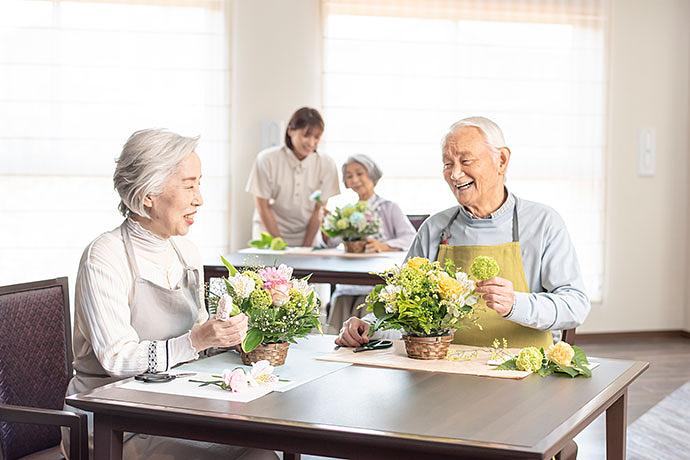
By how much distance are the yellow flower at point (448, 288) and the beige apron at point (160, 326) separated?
703 mm

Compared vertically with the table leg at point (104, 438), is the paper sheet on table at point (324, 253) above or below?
above

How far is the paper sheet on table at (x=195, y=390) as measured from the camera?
2.41 m

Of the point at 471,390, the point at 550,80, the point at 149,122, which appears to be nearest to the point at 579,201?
the point at 550,80

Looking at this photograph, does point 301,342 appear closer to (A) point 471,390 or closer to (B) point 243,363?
(B) point 243,363

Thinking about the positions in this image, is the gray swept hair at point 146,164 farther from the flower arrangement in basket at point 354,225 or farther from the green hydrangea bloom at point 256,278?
the flower arrangement in basket at point 354,225

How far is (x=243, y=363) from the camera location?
2844 millimetres

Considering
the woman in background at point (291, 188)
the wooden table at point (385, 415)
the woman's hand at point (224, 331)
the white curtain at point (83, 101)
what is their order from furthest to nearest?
the white curtain at point (83, 101), the woman in background at point (291, 188), the woman's hand at point (224, 331), the wooden table at point (385, 415)

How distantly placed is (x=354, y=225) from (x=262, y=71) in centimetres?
202

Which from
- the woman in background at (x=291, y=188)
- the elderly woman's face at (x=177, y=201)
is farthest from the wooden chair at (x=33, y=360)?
the woman in background at (x=291, y=188)

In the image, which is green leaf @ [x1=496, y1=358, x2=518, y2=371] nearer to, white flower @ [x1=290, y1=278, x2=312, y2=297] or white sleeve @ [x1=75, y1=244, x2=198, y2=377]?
white flower @ [x1=290, y1=278, x2=312, y2=297]

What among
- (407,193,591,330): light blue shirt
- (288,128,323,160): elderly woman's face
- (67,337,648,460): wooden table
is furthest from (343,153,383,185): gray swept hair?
(67,337,648,460): wooden table

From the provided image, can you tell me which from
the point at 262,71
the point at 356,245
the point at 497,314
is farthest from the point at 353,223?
the point at 497,314

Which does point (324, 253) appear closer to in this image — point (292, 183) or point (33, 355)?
point (292, 183)

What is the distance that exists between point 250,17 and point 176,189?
4.51 m
